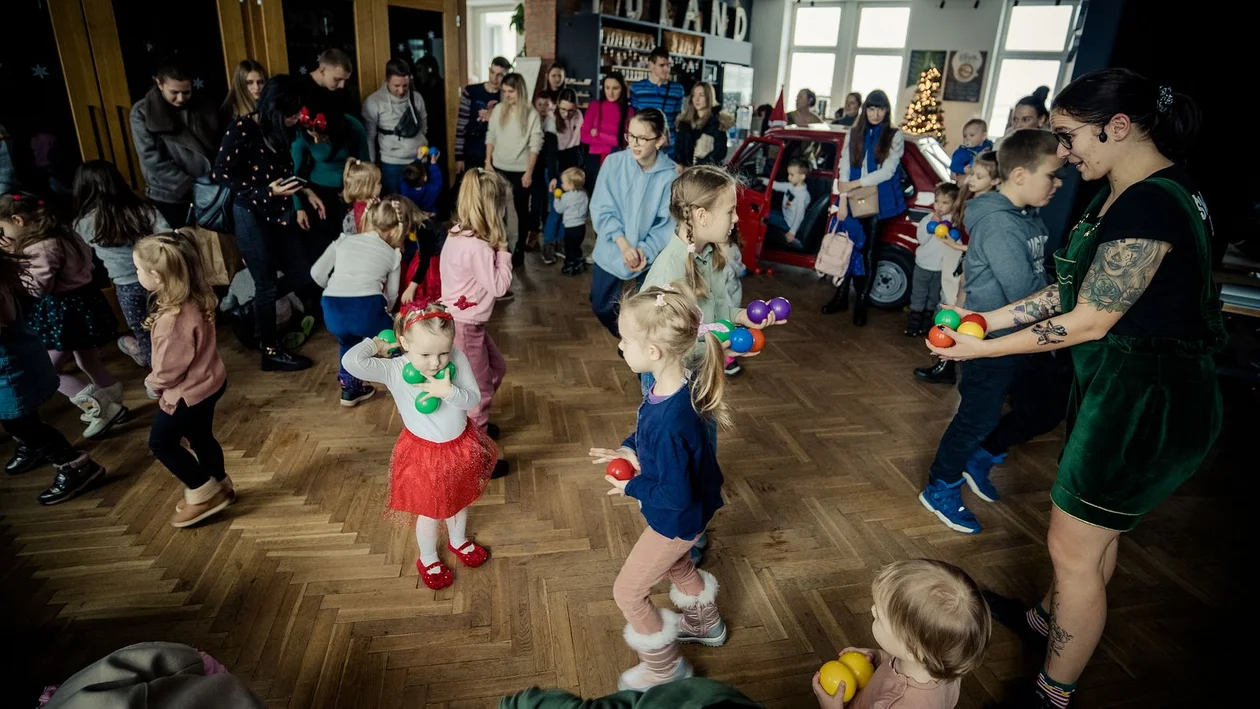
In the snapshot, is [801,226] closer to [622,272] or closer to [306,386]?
[622,272]

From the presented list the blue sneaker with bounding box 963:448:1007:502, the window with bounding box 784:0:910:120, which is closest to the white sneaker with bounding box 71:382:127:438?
the blue sneaker with bounding box 963:448:1007:502

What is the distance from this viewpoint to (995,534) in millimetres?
3035

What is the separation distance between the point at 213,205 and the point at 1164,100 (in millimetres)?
4463

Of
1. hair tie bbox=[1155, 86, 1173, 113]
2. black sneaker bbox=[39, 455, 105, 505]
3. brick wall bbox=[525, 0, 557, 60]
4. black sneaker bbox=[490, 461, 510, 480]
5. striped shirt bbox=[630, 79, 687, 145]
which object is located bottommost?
black sneaker bbox=[490, 461, 510, 480]

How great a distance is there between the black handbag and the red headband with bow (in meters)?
0.61

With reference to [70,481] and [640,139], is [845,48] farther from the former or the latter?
[70,481]

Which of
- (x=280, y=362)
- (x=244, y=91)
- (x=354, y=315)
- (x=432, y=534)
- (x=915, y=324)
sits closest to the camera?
(x=432, y=534)

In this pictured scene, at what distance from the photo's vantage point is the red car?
543 centimetres

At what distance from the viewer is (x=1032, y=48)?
37.1ft

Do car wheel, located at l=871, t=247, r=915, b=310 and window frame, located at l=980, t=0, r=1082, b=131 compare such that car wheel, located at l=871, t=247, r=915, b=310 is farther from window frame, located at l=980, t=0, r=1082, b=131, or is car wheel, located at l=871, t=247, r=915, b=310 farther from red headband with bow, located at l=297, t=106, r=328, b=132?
window frame, located at l=980, t=0, r=1082, b=131

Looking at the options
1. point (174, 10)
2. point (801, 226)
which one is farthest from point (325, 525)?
point (801, 226)

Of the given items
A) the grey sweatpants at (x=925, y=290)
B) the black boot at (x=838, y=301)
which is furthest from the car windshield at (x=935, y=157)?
the black boot at (x=838, y=301)

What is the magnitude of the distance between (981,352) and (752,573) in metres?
1.27

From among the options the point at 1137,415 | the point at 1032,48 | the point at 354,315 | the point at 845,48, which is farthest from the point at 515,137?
the point at 1032,48
